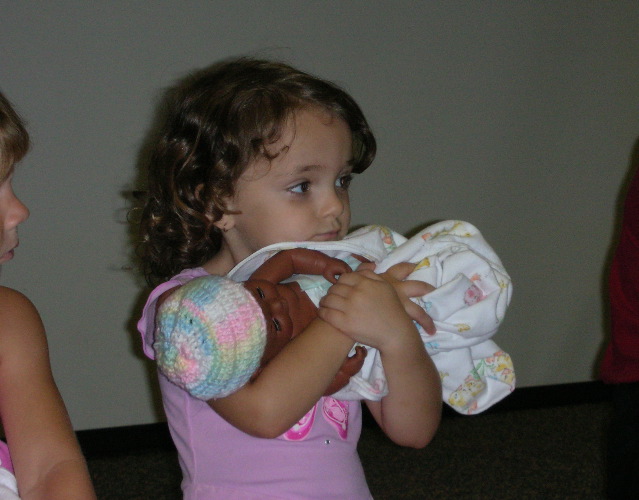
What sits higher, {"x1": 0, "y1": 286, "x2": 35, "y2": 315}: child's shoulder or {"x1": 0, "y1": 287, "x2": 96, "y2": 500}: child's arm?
{"x1": 0, "y1": 286, "x2": 35, "y2": 315}: child's shoulder

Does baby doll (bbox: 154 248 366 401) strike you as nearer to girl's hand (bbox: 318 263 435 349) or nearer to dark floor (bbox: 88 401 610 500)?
girl's hand (bbox: 318 263 435 349)

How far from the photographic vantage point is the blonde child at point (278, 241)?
879mm

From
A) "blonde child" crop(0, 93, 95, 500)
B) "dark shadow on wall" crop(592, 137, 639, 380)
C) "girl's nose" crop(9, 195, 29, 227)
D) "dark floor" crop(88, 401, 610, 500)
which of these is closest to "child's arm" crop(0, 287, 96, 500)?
"blonde child" crop(0, 93, 95, 500)

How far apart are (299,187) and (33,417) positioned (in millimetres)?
464

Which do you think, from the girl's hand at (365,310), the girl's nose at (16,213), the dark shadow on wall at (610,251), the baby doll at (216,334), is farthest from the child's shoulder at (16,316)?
the dark shadow on wall at (610,251)

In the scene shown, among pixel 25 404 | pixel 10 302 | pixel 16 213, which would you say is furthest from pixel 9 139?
pixel 25 404

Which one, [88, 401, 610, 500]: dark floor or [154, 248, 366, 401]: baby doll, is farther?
[88, 401, 610, 500]: dark floor

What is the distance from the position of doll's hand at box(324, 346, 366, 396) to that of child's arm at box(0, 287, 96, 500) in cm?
32

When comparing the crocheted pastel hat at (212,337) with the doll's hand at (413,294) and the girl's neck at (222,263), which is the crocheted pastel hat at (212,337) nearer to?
the doll's hand at (413,294)

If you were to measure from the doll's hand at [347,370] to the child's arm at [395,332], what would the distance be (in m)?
0.03

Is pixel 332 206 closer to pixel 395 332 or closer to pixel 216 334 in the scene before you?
pixel 395 332

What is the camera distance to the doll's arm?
2.95 feet

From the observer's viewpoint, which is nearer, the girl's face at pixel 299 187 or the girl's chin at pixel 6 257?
the girl's chin at pixel 6 257

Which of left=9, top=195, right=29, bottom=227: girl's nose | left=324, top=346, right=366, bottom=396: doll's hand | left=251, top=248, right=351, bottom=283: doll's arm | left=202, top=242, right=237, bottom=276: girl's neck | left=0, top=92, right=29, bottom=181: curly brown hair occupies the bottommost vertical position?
left=324, top=346, right=366, bottom=396: doll's hand
